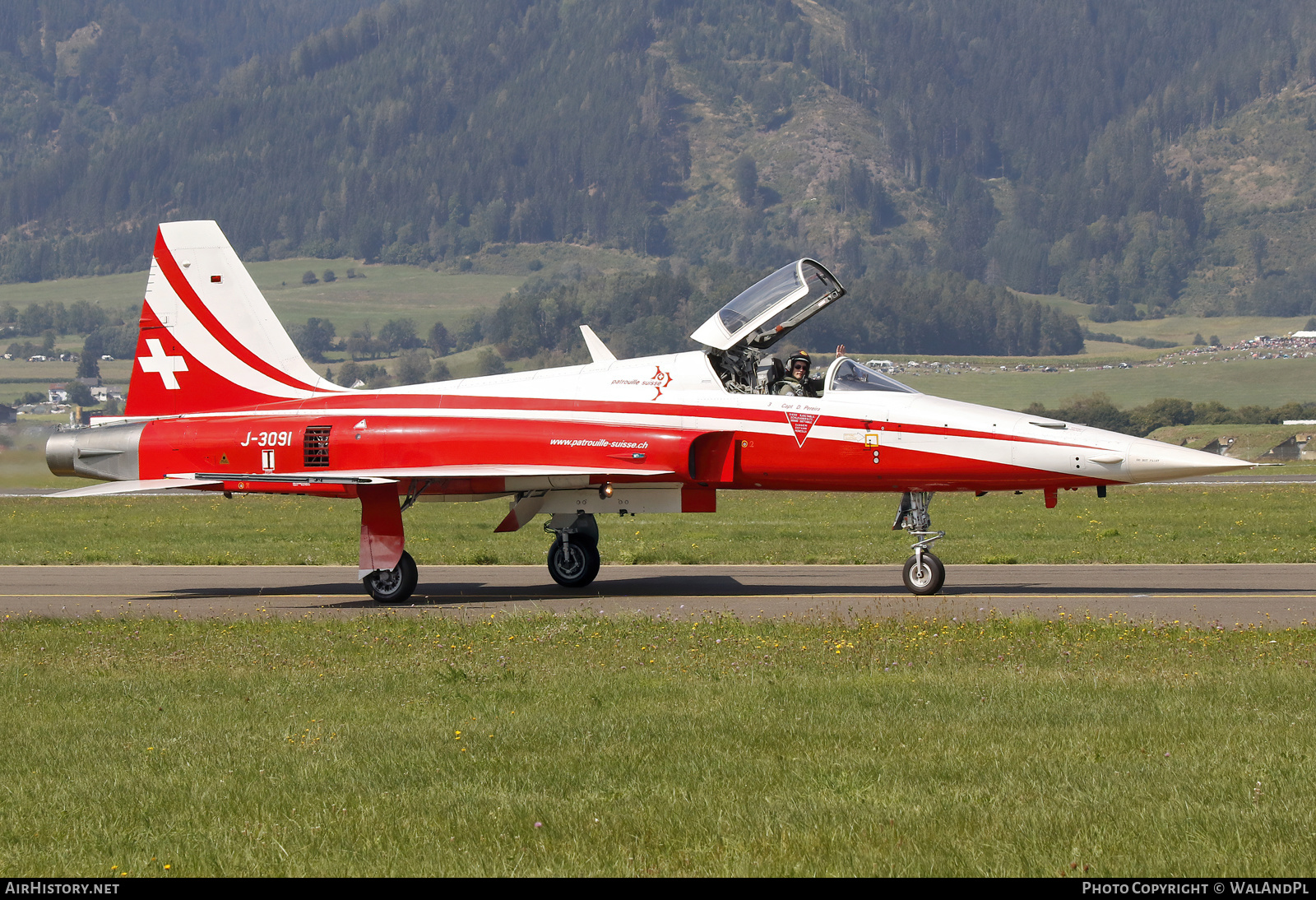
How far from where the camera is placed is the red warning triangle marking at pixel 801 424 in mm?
17016

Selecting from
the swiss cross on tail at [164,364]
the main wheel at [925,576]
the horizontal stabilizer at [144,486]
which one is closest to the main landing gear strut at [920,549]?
the main wheel at [925,576]

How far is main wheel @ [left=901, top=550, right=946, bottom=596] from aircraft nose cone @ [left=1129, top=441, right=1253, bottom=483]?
2581 mm

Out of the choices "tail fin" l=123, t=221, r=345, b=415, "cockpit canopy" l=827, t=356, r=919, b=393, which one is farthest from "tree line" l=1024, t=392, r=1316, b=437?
"tail fin" l=123, t=221, r=345, b=415

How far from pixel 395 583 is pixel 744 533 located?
39.6ft

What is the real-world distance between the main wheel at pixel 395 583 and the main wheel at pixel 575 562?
2.01 m

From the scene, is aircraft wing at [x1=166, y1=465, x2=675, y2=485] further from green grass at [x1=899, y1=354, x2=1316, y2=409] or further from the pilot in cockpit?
green grass at [x1=899, y1=354, x2=1316, y2=409]

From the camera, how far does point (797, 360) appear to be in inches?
685

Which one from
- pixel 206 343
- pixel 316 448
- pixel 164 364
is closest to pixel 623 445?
pixel 316 448

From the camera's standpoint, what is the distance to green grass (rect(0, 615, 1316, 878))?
6.75 m

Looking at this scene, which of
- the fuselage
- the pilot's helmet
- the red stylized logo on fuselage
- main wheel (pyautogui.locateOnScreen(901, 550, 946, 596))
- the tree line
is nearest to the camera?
the fuselage

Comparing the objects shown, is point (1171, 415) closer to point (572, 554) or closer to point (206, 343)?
point (572, 554)

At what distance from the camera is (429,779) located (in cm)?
813

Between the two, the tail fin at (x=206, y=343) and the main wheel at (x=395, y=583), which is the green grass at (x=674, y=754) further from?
the tail fin at (x=206, y=343)
